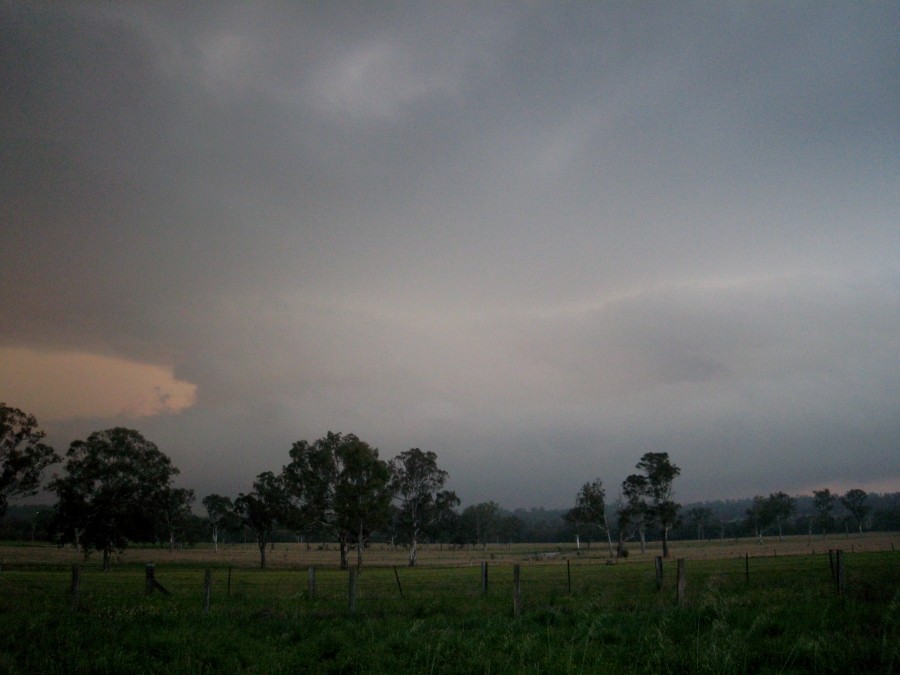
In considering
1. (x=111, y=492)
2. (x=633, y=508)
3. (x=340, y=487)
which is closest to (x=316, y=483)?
(x=340, y=487)

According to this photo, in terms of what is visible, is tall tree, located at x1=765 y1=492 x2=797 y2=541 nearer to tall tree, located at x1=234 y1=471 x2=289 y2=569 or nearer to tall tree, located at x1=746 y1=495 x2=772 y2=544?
tall tree, located at x1=746 y1=495 x2=772 y2=544

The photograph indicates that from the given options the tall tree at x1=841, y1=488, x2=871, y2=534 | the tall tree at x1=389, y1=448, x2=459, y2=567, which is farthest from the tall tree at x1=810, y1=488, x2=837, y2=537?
the tall tree at x1=389, y1=448, x2=459, y2=567

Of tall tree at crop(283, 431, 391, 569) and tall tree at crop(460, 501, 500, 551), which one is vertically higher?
tall tree at crop(283, 431, 391, 569)

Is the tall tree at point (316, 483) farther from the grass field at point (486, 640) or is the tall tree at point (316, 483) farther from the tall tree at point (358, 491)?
the grass field at point (486, 640)

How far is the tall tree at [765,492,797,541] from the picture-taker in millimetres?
151375

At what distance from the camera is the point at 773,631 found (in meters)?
10.9

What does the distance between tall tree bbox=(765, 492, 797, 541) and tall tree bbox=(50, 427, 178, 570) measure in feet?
487

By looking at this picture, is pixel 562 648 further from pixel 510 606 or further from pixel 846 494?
pixel 846 494

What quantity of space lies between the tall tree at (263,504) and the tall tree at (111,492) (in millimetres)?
12313

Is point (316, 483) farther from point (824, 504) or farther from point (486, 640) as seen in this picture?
point (824, 504)

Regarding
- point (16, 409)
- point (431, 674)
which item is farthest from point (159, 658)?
point (16, 409)

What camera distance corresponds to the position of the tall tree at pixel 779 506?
151375 mm

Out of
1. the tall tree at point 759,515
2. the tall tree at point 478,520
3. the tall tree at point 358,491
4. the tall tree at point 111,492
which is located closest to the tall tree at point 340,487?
the tall tree at point 358,491

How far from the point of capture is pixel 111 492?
61.2m
